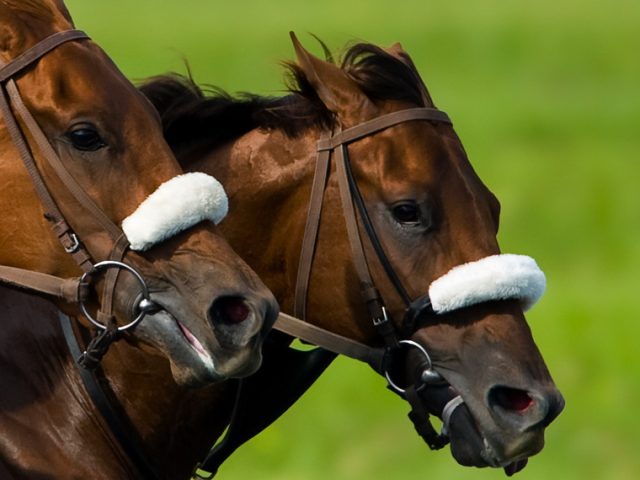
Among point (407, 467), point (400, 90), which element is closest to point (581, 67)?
point (407, 467)

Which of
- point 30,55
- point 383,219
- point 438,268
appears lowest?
point 438,268

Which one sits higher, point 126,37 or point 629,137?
point 126,37

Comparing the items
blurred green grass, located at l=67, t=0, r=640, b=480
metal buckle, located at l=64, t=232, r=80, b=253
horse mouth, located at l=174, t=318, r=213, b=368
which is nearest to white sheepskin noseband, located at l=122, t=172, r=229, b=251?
metal buckle, located at l=64, t=232, r=80, b=253

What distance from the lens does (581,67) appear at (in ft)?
71.8

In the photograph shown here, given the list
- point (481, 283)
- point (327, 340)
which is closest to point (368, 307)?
point (327, 340)

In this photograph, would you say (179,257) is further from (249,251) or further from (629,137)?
(629,137)

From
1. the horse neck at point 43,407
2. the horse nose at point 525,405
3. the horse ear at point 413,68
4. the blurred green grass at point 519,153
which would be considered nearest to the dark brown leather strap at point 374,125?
the horse ear at point 413,68

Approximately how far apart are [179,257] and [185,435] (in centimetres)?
102

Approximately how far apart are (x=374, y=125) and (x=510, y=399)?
1060 millimetres

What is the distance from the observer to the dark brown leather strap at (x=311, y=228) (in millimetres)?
6660

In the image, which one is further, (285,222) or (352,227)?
(285,222)

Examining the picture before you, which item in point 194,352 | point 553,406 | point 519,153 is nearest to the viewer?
point 194,352

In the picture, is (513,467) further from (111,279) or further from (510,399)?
(111,279)

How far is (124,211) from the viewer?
584cm
